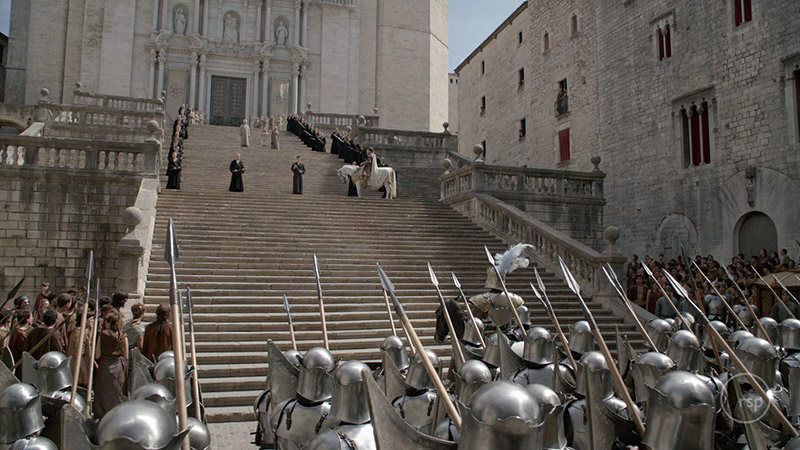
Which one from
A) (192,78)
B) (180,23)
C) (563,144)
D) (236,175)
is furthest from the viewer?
(180,23)

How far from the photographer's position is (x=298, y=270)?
12562 millimetres

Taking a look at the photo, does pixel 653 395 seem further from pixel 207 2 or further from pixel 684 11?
pixel 207 2

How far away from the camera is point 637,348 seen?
11305mm

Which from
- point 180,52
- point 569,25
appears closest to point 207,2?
point 180,52

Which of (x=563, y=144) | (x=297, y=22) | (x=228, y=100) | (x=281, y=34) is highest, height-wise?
(x=297, y=22)

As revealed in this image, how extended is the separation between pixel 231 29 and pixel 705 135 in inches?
1076

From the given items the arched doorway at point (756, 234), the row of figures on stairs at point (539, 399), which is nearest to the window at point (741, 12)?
the arched doorway at point (756, 234)

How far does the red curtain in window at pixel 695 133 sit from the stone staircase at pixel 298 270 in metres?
8.88

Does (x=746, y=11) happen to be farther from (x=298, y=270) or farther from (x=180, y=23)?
(x=180, y=23)

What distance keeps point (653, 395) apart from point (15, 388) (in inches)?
147

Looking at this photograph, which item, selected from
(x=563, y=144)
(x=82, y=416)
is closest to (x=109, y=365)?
(x=82, y=416)

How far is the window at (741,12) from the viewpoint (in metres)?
18.5

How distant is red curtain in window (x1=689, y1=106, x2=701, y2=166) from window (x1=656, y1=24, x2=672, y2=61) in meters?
2.55

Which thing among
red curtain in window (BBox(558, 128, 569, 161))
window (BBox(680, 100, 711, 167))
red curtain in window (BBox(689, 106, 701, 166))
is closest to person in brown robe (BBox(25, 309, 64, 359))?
window (BBox(680, 100, 711, 167))
